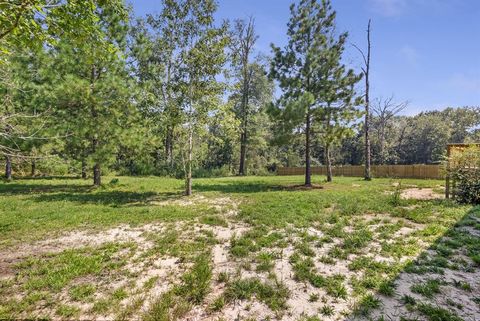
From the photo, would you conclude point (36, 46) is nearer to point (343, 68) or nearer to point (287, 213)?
point (287, 213)

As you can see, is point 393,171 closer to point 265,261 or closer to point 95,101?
point 265,261

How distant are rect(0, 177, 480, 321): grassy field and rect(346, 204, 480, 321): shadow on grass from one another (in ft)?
0.05

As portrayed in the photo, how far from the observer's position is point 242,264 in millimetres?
4320

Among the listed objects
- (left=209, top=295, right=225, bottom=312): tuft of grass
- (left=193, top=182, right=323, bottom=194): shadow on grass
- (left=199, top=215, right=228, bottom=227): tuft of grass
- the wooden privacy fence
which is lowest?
(left=209, top=295, right=225, bottom=312): tuft of grass

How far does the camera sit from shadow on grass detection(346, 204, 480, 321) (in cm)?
305

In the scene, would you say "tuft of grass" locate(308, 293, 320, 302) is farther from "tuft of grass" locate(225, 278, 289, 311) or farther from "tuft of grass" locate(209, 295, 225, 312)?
"tuft of grass" locate(209, 295, 225, 312)

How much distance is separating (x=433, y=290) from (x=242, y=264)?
8.58ft

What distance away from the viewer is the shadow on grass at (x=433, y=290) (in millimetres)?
3049

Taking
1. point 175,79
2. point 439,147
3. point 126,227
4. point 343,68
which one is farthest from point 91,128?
point 439,147

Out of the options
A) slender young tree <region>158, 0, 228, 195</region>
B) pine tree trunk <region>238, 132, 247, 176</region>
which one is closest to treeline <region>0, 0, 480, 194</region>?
slender young tree <region>158, 0, 228, 195</region>

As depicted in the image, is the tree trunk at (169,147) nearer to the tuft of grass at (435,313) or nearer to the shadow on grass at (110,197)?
the shadow on grass at (110,197)

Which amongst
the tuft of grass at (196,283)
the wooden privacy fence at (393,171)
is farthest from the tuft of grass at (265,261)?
the wooden privacy fence at (393,171)

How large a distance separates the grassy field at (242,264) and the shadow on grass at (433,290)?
0.05ft

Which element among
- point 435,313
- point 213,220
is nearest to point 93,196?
point 213,220
